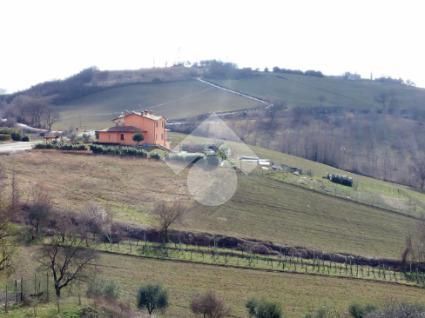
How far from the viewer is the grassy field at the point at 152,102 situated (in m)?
73.8

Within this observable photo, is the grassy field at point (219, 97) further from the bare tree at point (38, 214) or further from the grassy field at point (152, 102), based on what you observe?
the bare tree at point (38, 214)

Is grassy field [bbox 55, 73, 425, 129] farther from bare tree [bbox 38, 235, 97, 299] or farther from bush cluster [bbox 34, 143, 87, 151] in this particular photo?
bare tree [bbox 38, 235, 97, 299]

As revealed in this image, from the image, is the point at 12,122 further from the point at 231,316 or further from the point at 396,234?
the point at 231,316

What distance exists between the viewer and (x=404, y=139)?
7388 centimetres

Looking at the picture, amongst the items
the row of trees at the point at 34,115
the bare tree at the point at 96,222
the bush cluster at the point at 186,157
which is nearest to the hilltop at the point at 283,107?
the row of trees at the point at 34,115

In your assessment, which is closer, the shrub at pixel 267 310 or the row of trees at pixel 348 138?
the shrub at pixel 267 310

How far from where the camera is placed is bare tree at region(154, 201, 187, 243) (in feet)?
104

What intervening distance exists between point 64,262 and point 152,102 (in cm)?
6020

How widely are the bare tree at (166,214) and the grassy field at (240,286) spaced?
383 centimetres

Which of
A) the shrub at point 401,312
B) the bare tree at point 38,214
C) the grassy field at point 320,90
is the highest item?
the grassy field at point 320,90

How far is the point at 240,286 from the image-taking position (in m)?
25.7

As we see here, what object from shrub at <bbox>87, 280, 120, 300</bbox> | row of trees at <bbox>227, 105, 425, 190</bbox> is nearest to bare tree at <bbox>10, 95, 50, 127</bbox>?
row of trees at <bbox>227, 105, 425, 190</bbox>

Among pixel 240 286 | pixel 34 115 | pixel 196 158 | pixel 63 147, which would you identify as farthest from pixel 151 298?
pixel 34 115

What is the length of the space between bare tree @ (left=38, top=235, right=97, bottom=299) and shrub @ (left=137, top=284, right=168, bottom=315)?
2251mm
